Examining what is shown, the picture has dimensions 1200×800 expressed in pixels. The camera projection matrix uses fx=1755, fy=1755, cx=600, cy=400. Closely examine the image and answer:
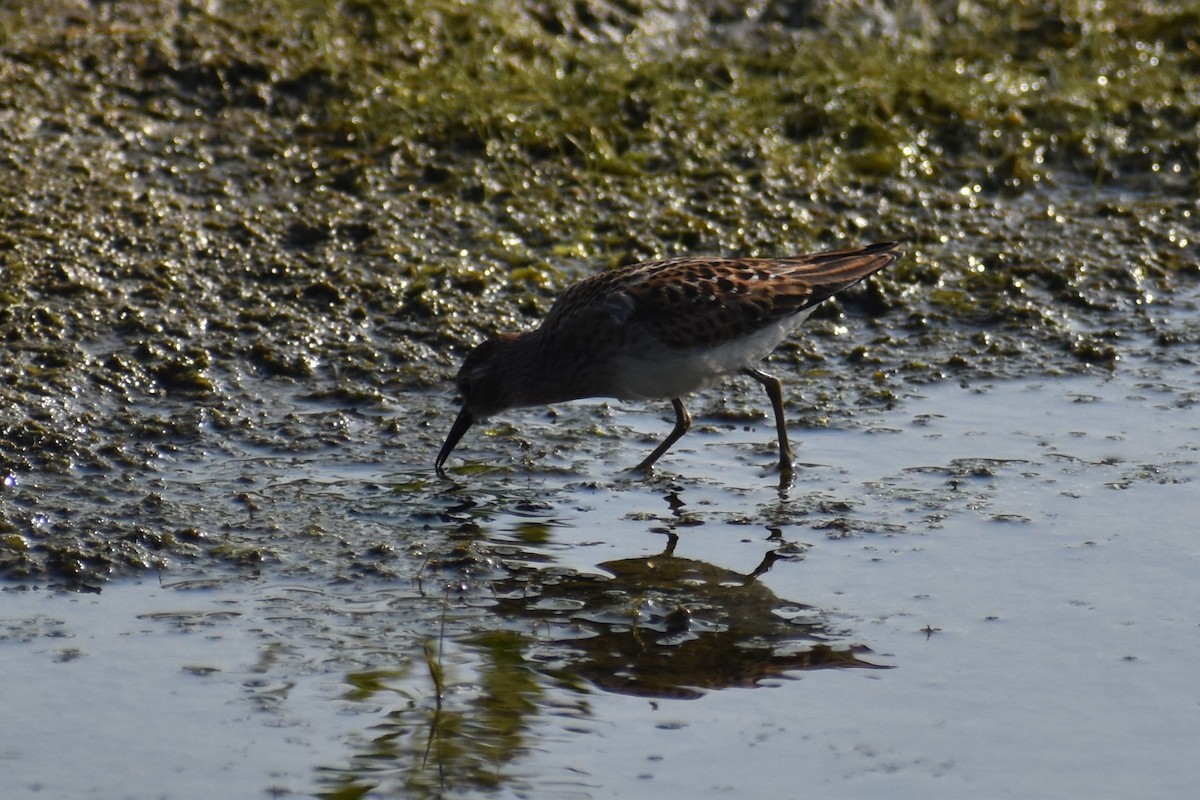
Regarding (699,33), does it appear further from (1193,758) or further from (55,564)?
(1193,758)

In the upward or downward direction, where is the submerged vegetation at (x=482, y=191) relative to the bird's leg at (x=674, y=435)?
upward

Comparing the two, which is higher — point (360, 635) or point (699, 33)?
point (699, 33)

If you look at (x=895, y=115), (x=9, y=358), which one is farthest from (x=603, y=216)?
(x=9, y=358)

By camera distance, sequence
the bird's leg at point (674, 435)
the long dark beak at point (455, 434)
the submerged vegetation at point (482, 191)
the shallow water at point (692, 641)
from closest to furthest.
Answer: the shallow water at point (692, 641) → the long dark beak at point (455, 434) → the bird's leg at point (674, 435) → the submerged vegetation at point (482, 191)

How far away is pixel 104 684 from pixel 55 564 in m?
0.99

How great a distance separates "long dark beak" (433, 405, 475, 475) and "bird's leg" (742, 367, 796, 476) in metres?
1.23

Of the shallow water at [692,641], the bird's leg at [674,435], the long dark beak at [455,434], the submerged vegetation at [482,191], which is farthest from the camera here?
the submerged vegetation at [482,191]

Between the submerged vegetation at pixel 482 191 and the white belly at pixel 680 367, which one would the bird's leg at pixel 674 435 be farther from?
the submerged vegetation at pixel 482 191

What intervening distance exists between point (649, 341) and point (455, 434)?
91cm

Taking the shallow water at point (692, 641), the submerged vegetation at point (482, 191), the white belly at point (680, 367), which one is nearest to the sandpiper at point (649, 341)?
the white belly at point (680, 367)

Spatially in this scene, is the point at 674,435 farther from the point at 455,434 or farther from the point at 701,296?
the point at 455,434

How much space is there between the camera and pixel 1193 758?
5066mm

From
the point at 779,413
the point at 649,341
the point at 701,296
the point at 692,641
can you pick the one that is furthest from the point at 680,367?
the point at 692,641

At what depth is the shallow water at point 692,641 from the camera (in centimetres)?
499
